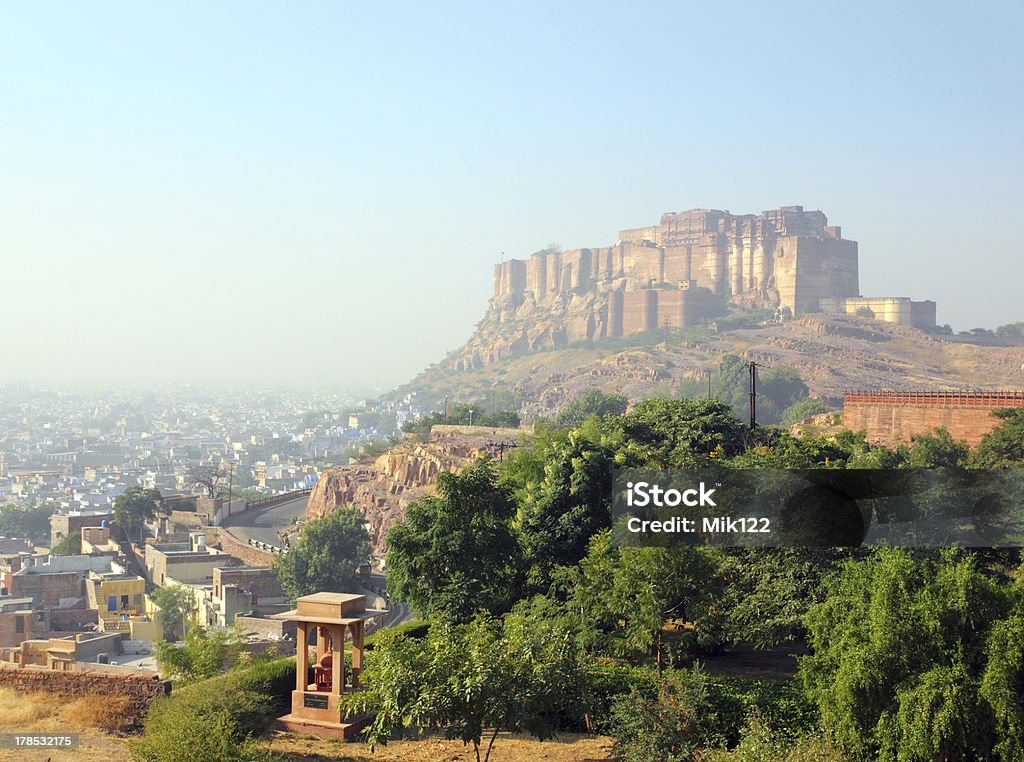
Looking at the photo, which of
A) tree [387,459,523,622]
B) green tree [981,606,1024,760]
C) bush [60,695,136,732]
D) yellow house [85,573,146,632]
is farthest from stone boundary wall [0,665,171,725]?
yellow house [85,573,146,632]

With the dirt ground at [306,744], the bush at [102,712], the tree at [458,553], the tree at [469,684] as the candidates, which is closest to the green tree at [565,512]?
the tree at [458,553]

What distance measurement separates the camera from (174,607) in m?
36.8

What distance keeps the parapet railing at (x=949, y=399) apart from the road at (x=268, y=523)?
762 inches

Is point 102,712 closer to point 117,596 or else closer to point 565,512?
point 565,512

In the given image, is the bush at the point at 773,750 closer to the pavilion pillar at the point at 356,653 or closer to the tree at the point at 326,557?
the pavilion pillar at the point at 356,653

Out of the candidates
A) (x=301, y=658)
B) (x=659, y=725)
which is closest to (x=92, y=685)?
(x=301, y=658)

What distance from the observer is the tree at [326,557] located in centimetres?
3941

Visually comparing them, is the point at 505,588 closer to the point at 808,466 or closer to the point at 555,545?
the point at 555,545

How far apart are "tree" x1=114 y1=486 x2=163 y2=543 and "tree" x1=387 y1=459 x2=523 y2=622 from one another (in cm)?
4164

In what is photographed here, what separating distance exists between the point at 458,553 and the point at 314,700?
4214mm

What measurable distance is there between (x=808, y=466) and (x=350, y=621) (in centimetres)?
778

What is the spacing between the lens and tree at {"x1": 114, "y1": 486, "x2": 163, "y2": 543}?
54562 mm

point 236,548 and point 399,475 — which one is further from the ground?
point 399,475

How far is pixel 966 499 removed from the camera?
1540 centimetres
